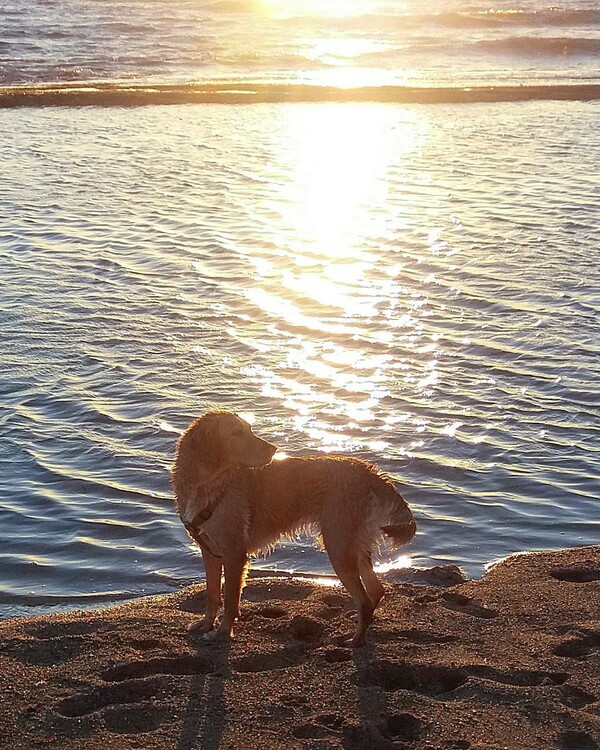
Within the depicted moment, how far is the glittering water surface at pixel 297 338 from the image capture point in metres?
7.65

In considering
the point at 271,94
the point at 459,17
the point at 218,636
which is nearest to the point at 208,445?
the point at 218,636

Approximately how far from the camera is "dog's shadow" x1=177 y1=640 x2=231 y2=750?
4.73 meters

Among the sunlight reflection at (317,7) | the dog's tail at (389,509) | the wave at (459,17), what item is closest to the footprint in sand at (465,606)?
the dog's tail at (389,509)

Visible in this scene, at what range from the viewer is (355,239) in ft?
49.1

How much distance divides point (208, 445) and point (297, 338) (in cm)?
532

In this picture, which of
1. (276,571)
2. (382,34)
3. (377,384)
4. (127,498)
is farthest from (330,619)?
(382,34)

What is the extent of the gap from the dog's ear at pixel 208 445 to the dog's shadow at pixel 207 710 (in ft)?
3.21

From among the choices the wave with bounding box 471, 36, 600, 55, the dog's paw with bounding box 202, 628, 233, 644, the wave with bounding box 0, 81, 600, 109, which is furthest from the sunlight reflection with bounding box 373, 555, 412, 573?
the wave with bounding box 471, 36, 600, 55

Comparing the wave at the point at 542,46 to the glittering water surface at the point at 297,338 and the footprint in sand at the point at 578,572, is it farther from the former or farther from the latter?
the footprint in sand at the point at 578,572

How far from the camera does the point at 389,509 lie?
582 cm

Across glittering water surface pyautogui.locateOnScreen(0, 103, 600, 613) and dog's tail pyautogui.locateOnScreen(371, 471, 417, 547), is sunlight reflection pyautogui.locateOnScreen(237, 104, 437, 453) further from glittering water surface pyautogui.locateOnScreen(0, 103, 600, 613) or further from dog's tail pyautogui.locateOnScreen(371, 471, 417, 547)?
dog's tail pyautogui.locateOnScreen(371, 471, 417, 547)

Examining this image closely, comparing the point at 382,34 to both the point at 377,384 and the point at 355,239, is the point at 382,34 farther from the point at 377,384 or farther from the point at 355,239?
the point at 377,384

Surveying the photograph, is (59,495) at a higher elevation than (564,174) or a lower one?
lower

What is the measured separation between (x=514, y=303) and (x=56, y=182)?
30.1ft
